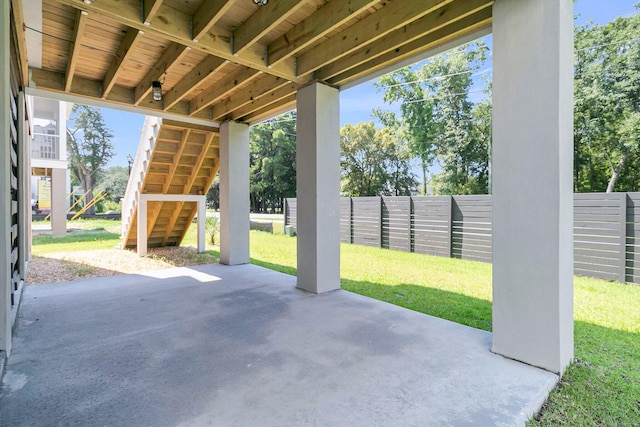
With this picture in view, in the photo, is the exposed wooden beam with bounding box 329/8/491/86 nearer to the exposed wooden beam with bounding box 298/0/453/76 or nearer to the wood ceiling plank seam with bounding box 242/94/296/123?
the exposed wooden beam with bounding box 298/0/453/76

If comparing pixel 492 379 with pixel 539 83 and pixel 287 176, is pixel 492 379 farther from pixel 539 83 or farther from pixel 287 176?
pixel 287 176

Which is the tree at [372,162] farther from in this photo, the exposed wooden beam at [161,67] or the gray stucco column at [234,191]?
the exposed wooden beam at [161,67]

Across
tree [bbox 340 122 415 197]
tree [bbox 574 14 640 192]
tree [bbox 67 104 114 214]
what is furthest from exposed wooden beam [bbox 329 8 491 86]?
tree [bbox 67 104 114 214]

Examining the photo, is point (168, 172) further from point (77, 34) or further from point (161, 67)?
point (77, 34)

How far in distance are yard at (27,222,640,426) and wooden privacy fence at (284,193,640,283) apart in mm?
377

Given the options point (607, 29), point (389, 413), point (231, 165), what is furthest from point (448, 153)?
point (389, 413)

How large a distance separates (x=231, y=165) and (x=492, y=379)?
5133 millimetres

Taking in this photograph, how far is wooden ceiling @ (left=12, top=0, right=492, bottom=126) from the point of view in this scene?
8.87ft

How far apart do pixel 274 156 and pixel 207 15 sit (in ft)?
77.5

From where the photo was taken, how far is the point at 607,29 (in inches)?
555

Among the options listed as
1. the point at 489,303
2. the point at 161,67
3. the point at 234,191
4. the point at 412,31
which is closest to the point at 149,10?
the point at 161,67

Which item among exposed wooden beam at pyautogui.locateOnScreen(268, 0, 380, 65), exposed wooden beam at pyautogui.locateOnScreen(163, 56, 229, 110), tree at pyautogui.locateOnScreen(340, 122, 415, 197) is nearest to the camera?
exposed wooden beam at pyautogui.locateOnScreen(268, 0, 380, 65)

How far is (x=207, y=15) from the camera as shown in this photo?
280cm

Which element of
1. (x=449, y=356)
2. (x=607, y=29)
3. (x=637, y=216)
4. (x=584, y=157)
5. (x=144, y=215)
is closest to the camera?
(x=449, y=356)
